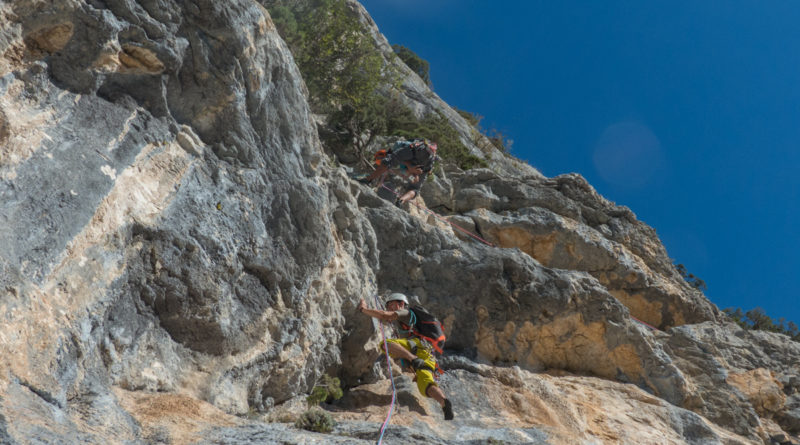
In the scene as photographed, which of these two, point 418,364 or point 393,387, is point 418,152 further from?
point 393,387

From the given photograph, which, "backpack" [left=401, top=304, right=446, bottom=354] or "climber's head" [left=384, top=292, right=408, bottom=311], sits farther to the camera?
"climber's head" [left=384, top=292, right=408, bottom=311]

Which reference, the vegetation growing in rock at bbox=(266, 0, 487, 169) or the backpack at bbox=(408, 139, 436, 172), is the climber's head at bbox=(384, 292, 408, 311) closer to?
the backpack at bbox=(408, 139, 436, 172)

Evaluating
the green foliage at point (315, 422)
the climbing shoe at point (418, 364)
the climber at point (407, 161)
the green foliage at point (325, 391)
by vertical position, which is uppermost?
the climber at point (407, 161)

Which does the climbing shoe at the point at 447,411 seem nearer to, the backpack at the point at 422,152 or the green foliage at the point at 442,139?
the backpack at the point at 422,152

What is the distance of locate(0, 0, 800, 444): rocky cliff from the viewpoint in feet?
15.7

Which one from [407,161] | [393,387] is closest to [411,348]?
[393,387]

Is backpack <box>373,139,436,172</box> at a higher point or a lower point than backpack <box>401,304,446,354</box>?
higher

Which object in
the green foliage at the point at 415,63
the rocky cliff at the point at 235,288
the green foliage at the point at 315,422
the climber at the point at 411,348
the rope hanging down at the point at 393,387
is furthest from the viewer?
the green foliage at the point at 415,63

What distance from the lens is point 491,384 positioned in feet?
31.2

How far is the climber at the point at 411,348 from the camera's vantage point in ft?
26.2

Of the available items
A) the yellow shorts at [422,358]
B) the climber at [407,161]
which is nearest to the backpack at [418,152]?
the climber at [407,161]

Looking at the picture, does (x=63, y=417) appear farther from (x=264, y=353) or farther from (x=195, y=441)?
(x=264, y=353)

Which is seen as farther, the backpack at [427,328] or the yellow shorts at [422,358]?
the backpack at [427,328]

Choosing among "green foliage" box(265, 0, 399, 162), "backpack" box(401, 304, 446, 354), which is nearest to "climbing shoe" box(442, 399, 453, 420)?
"backpack" box(401, 304, 446, 354)
